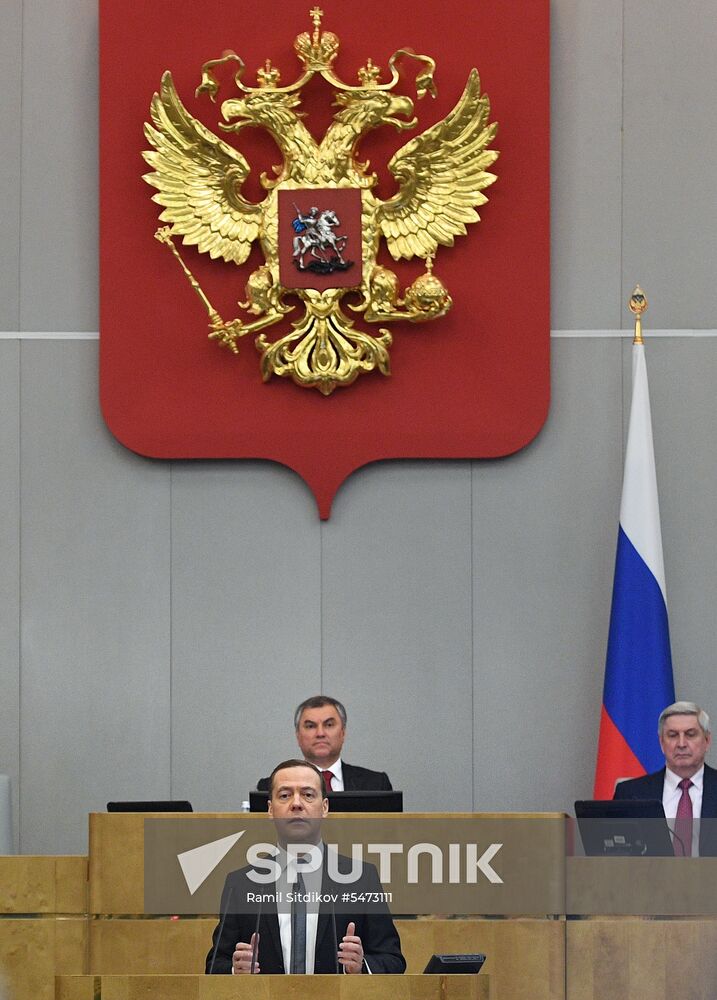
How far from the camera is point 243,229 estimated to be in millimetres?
6844

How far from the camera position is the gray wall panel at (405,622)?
6820mm

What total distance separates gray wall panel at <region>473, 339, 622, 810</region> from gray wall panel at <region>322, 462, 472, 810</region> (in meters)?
0.08

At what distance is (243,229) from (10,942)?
3.12 metres

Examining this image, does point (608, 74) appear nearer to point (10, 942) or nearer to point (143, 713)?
point (143, 713)

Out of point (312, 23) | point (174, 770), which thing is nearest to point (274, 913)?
point (174, 770)

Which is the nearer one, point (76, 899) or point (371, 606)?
point (76, 899)

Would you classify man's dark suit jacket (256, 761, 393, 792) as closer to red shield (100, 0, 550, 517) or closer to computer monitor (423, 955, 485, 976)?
red shield (100, 0, 550, 517)

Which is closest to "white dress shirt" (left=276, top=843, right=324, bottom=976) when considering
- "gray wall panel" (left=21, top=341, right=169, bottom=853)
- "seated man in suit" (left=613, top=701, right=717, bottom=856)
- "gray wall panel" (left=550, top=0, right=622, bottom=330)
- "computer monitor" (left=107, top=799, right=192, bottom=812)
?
"computer monitor" (left=107, top=799, right=192, bottom=812)

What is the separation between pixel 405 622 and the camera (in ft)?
22.5

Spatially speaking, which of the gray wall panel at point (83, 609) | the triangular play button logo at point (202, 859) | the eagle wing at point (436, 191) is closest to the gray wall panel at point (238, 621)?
the gray wall panel at point (83, 609)

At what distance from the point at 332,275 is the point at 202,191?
2.08 feet

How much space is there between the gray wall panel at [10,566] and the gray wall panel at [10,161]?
0.19 m

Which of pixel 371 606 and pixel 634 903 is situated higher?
pixel 371 606

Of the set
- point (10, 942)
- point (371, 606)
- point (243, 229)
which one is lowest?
point (10, 942)
